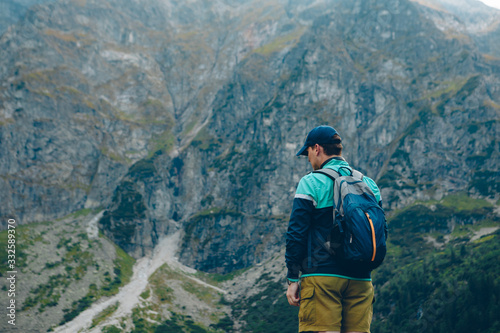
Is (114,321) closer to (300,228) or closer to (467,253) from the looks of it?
(467,253)

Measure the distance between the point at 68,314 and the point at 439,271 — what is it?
187 m

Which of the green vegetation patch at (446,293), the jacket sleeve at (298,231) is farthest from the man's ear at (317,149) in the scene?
the green vegetation patch at (446,293)

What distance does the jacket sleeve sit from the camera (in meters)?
6.87

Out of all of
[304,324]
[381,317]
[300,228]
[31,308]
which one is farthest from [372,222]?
[31,308]

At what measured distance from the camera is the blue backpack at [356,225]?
6.38m

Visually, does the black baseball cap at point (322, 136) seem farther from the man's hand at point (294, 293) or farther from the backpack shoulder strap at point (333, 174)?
the man's hand at point (294, 293)

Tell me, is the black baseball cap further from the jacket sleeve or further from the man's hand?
the man's hand

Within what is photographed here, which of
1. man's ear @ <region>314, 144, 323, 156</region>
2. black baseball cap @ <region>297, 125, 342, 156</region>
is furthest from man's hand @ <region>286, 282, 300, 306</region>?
black baseball cap @ <region>297, 125, 342, 156</region>

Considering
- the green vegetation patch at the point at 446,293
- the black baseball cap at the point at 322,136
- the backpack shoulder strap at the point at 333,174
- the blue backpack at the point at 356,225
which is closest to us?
the blue backpack at the point at 356,225

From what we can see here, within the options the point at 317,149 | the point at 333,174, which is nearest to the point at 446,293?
the point at 317,149

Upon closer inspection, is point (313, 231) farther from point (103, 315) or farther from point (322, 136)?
point (103, 315)

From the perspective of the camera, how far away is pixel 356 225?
6.36 meters

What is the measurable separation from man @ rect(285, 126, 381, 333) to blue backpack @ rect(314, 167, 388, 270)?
163 mm

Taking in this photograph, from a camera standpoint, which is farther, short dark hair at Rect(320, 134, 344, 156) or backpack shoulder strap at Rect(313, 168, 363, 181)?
short dark hair at Rect(320, 134, 344, 156)
